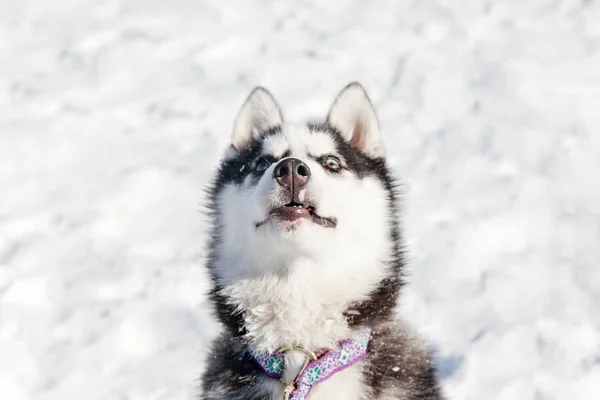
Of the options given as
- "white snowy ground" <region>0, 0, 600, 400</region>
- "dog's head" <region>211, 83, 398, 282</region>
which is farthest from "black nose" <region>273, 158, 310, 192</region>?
"white snowy ground" <region>0, 0, 600, 400</region>

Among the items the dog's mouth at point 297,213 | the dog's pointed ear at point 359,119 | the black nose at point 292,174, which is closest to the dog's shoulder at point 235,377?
the dog's mouth at point 297,213

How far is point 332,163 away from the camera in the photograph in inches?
123

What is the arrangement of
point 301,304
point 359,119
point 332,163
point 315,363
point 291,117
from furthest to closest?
point 291,117, point 359,119, point 332,163, point 301,304, point 315,363

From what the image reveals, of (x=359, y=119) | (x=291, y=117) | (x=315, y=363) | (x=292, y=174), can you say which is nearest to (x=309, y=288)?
(x=315, y=363)

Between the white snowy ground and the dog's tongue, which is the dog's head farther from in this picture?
the white snowy ground

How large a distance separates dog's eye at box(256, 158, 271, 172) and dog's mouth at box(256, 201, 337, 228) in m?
0.39

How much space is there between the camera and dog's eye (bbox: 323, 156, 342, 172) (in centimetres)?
309

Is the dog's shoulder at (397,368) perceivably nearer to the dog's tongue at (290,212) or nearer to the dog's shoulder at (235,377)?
the dog's shoulder at (235,377)

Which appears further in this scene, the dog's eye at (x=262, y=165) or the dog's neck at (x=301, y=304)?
the dog's eye at (x=262, y=165)

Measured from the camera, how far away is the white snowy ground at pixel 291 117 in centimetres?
404

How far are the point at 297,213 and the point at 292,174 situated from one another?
156 millimetres

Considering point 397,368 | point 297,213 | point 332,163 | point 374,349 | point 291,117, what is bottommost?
point 397,368

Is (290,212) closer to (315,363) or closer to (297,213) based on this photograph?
(297,213)

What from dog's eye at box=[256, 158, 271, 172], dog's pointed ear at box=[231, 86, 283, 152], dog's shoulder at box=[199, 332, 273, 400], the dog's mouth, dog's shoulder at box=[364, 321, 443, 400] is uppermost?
dog's pointed ear at box=[231, 86, 283, 152]
